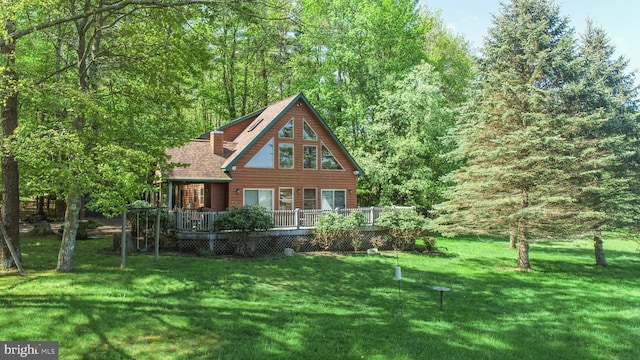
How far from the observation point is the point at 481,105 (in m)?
17.6

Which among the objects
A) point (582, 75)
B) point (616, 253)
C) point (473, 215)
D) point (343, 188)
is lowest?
point (616, 253)

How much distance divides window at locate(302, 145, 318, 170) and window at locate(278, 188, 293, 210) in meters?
1.75

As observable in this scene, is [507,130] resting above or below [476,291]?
above

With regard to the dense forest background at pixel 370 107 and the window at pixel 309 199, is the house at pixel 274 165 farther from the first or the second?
the dense forest background at pixel 370 107

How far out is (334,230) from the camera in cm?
1786

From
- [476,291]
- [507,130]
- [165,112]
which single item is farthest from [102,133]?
[507,130]

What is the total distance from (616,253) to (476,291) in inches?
717

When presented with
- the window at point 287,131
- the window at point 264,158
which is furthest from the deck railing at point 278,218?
the window at point 287,131

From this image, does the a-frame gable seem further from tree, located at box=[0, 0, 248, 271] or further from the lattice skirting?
tree, located at box=[0, 0, 248, 271]

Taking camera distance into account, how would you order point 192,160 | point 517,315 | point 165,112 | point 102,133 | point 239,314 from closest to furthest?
point 239,314 < point 517,315 < point 102,133 < point 165,112 < point 192,160

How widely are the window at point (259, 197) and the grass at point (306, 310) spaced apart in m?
5.76

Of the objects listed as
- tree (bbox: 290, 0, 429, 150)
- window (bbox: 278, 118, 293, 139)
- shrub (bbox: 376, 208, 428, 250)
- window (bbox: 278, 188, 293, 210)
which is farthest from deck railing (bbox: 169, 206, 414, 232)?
tree (bbox: 290, 0, 429, 150)

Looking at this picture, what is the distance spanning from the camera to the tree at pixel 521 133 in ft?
50.6

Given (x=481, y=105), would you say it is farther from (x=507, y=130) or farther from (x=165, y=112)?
(x=165, y=112)
